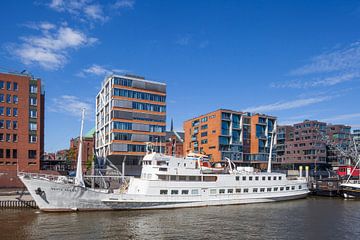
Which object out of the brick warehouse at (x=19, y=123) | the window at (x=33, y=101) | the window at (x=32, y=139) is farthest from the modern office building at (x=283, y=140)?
the window at (x=33, y=101)

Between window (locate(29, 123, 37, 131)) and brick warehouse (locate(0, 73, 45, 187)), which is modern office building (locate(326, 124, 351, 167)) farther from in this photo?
brick warehouse (locate(0, 73, 45, 187))

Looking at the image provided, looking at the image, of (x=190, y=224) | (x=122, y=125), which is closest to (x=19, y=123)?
(x=122, y=125)

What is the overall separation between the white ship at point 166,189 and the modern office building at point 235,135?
4864 centimetres

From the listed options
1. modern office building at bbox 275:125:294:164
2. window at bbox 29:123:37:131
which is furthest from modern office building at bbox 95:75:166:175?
modern office building at bbox 275:125:294:164

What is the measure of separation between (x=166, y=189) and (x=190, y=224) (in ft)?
36.2

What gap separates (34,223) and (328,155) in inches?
4706

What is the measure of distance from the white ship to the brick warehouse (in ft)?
78.1

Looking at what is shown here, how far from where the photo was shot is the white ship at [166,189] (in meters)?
42.9

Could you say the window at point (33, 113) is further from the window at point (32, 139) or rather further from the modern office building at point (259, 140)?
the modern office building at point (259, 140)

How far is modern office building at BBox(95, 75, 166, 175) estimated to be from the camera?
82625mm

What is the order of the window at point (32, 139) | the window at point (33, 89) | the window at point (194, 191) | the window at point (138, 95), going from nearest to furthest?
the window at point (194, 191), the window at point (32, 139), the window at point (33, 89), the window at point (138, 95)

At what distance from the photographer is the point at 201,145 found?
117250 mm

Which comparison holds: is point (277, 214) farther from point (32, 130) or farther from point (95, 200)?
point (32, 130)

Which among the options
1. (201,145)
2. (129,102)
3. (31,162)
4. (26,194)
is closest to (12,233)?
(26,194)
